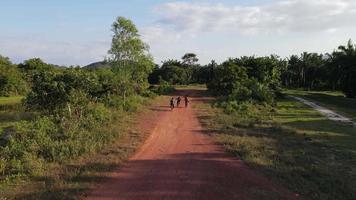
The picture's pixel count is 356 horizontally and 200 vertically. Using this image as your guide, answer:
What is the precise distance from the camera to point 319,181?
1357 centimetres

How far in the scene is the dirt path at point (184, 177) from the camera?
11914 millimetres

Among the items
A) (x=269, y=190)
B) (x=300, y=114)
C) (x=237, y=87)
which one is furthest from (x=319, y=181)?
(x=237, y=87)

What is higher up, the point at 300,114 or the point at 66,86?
the point at 66,86

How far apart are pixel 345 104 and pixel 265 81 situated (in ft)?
27.9

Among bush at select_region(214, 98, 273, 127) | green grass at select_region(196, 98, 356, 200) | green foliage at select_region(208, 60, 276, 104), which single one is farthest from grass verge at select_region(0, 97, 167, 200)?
green foliage at select_region(208, 60, 276, 104)

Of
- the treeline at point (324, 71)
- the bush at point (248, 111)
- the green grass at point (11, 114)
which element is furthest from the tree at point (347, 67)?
the green grass at point (11, 114)

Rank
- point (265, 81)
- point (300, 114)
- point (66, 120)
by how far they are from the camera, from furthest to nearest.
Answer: point (265, 81) → point (300, 114) → point (66, 120)

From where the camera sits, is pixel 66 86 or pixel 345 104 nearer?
pixel 66 86

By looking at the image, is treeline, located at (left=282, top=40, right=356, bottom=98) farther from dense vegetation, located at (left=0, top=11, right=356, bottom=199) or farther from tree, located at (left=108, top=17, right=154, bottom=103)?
tree, located at (left=108, top=17, right=154, bottom=103)

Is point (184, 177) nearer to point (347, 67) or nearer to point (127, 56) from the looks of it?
point (127, 56)

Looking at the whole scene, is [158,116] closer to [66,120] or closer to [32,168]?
[66,120]

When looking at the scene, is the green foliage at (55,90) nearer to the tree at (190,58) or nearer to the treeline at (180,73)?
the treeline at (180,73)

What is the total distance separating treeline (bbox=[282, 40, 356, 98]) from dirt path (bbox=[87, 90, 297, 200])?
46.0 metres

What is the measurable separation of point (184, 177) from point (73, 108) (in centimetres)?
1216
